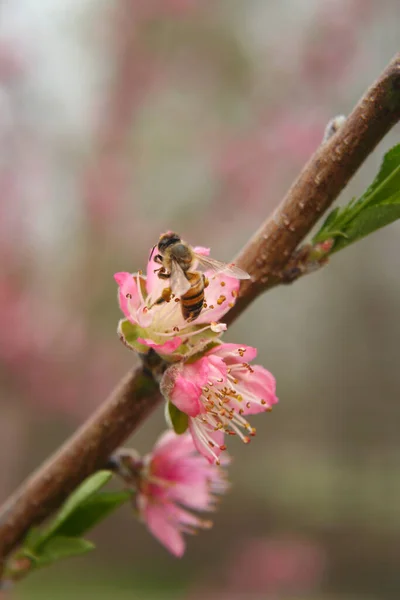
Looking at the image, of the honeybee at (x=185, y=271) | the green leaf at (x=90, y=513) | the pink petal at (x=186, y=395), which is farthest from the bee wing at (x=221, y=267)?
the green leaf at (x=90, y=513)

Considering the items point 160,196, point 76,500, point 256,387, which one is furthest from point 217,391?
point 160,196

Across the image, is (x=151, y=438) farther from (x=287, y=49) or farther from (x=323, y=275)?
(x=287, y=49)

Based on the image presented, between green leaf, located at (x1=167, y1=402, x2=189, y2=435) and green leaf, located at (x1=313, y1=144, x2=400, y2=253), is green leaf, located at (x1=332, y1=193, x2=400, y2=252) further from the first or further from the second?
green leaf, located at (x1=167, y1=402, x2=189, y2=435)

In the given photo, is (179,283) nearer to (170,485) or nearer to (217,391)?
(217,391)

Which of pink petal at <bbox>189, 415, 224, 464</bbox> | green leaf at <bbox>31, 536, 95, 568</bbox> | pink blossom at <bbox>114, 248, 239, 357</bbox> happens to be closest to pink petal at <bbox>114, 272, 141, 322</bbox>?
pink blossom at <bbox>114, 248, 239, 357</bbox>

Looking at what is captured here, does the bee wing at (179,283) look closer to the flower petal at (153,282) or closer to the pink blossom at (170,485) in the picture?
the flower petal at (153,282)

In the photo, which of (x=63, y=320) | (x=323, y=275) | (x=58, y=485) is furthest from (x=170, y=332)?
(x=323, y=275)

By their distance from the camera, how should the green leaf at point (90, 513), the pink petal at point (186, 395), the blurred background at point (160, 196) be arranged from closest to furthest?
1. the pink petal at point (186, 395)
2. the green leaf at point (90, 513)
3. the blurred background at point (160, 196)
